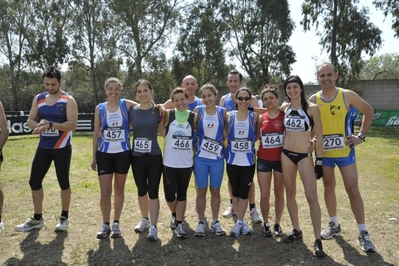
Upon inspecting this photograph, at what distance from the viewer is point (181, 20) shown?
1072 inches

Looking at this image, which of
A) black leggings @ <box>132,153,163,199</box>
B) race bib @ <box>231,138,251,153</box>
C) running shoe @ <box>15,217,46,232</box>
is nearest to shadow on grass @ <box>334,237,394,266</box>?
race bib @ <box>231,138,251,153</box>

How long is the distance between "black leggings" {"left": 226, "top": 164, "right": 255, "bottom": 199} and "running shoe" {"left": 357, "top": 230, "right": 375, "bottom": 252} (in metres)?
1.45

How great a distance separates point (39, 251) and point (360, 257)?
12.1 feet

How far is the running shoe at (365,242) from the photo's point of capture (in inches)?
150

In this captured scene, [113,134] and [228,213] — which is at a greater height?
[113,134]

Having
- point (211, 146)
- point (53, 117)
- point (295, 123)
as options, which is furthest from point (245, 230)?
point (53, 117)

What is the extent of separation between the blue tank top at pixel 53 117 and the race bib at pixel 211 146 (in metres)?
1.87

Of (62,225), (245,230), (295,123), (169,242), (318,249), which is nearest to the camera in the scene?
(318,249)

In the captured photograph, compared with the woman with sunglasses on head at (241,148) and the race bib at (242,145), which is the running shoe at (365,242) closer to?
the woman with sunglasses on head at (241,148)

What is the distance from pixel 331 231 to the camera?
168 inches

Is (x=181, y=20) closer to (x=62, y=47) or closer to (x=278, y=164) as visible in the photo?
(x=62, y=47)

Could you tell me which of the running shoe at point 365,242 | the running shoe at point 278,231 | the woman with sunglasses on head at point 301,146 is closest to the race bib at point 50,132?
the woman with sunglasses on head at point 301,146

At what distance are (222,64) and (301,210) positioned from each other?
2341 centimetres

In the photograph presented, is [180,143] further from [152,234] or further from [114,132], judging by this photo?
[152,234]
